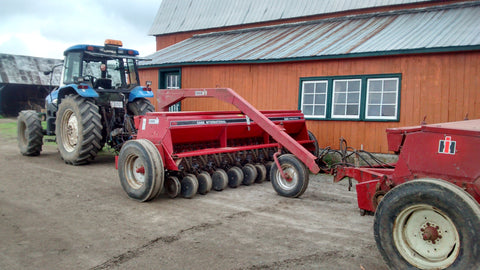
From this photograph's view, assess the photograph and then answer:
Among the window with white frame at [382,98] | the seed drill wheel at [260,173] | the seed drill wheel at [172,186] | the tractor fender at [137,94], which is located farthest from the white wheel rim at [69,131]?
the window with white frame at [382,98]

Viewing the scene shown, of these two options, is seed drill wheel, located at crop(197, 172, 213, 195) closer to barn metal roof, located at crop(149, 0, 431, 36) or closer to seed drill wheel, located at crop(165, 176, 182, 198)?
seed drill wheel, located at crop(165, 176, 182, 198)

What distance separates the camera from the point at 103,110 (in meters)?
9.48

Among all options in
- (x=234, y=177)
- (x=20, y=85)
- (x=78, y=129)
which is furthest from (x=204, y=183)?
(x=20, y=85)

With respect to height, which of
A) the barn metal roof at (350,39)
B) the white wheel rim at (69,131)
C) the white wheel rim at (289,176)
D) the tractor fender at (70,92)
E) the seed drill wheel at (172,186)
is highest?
the barn metal roof at (350,39)

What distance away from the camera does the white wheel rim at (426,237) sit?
336 centimetres

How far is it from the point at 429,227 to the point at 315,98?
7.72 metres

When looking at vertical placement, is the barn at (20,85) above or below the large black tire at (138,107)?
above

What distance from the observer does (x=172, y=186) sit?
21.6 ft

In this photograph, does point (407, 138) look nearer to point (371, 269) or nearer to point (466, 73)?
point (371, 269)

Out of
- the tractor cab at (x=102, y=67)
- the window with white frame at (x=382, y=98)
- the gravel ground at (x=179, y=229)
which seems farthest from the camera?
the window with white frame at (x=382, y=98)

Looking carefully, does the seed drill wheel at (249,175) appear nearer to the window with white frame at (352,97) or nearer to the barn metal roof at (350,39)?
the window with white frame at (352,97)

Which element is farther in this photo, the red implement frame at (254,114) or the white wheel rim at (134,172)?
the white wheel rim at (134,172)

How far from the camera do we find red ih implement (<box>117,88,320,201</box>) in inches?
250

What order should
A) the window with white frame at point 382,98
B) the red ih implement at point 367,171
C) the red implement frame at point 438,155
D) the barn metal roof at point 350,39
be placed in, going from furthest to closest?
1. the window with white frame at point 382,98
2. the barn metal roof at point 350,39
3. the red implement frame at point 438,155
4. the red ih implement at point 367,171
